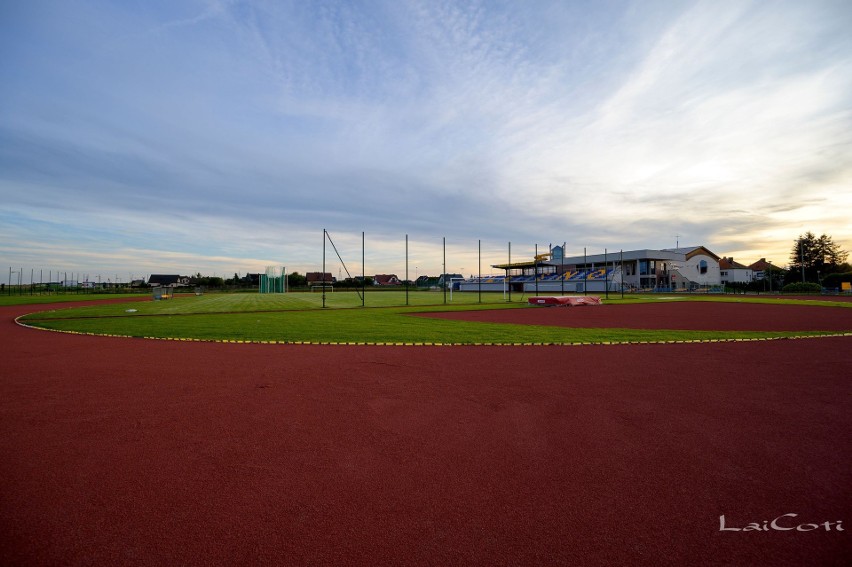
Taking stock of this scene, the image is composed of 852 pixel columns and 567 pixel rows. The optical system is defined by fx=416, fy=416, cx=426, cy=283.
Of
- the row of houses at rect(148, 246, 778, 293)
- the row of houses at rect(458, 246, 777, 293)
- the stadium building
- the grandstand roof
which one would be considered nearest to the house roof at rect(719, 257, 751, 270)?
the row of houses at rect(148, 246, 778, 293)

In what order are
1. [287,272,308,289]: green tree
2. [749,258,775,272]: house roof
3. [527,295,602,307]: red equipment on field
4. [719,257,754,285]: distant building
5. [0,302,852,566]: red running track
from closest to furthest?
[0,302,852,566]: red running track → [527,295,602,307]: red equipment on field → [719,257,754,285]: distant building → [287,272,308,289]: green tree → [749,258,775,272]: house roof

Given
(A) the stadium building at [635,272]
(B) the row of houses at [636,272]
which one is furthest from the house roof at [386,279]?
(A) the stadium building at [635,272]

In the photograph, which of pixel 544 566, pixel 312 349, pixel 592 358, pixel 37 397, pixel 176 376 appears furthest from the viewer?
pixel 312 349

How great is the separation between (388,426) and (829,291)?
7529cm

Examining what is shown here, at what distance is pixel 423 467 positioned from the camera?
4.45 meters

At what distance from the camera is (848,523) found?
3398 millimetres

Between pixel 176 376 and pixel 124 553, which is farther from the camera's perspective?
pixel 176 376

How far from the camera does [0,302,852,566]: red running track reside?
3170 mm

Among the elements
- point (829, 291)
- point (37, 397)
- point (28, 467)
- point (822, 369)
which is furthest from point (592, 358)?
point (829, 291)

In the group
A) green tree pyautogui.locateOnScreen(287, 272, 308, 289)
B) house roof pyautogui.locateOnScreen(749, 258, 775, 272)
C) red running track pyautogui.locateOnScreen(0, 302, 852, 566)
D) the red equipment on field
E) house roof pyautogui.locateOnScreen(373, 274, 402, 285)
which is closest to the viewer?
red running track pyautogui.locateOnScreen(0, 302, 852, 566)

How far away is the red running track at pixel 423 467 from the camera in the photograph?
10.4 feet

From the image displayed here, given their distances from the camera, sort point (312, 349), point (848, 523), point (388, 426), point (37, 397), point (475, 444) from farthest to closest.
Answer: point (312, 349)
point (37, 397)
point (388, 426)
point (475, 444)
point (848, 523)

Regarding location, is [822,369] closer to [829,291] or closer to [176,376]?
[176,376]

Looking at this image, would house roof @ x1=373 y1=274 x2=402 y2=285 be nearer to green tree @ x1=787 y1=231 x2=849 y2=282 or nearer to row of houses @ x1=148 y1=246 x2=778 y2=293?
row of houses @ x1=148 y1=246 x2=778 y2=293
